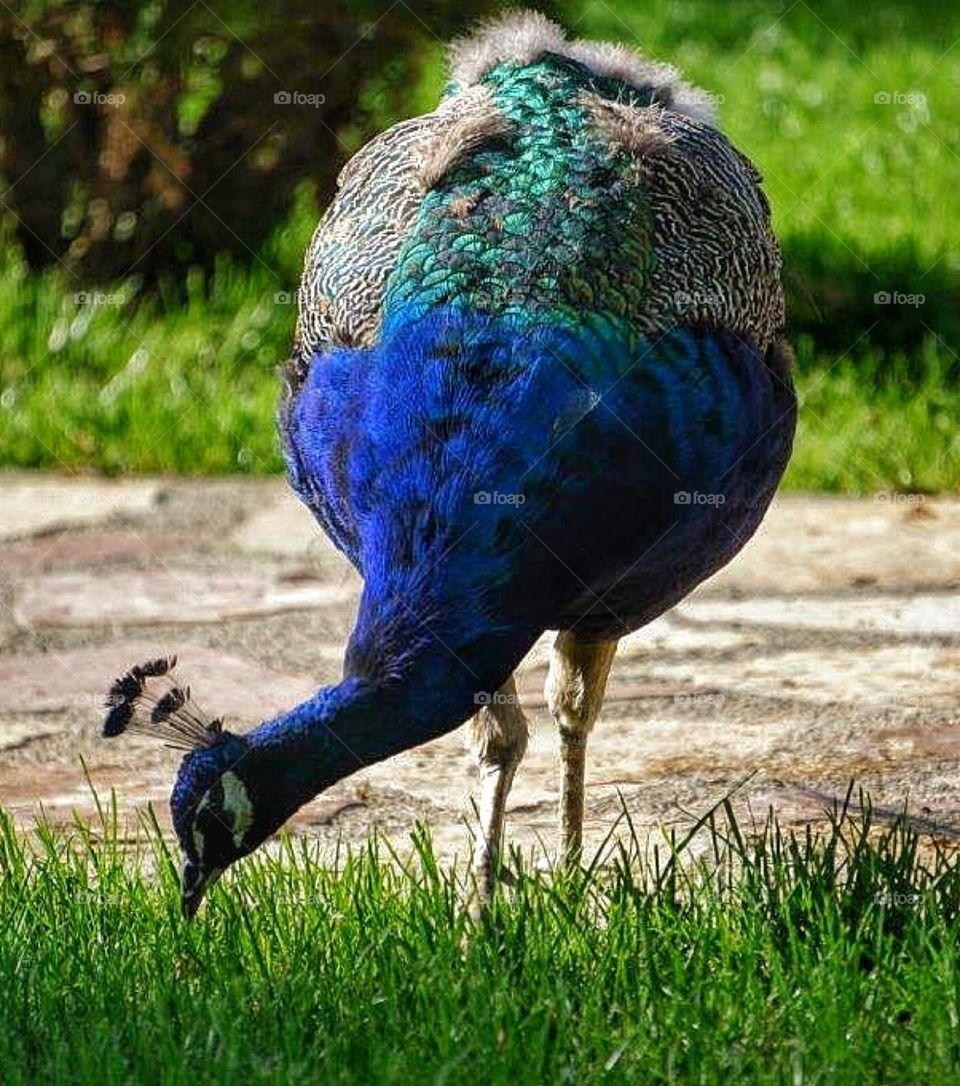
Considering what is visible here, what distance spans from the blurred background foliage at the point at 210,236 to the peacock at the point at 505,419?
2.56 metres

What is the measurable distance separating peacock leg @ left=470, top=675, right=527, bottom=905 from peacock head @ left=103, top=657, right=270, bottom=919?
666 millimetres

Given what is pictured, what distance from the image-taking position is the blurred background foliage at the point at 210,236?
6539mm

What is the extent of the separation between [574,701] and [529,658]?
1.00 m

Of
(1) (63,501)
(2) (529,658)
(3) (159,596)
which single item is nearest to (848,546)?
(2) (529,658)

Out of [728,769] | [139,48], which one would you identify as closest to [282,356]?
[139,48]

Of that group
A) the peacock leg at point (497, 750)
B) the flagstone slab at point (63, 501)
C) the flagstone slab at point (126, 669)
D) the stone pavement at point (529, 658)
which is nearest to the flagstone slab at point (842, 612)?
the stone pavement at point (529, 658)

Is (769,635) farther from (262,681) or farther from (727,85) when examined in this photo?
(727,85)

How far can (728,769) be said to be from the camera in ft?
14.0

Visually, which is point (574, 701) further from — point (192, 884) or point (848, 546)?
point (848, 546)

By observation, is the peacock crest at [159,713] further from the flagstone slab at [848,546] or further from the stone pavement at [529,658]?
the flagstone slab at [848,546]

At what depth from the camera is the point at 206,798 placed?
10.5ft

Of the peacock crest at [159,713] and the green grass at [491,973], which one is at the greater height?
the peacock crest at [159,713]

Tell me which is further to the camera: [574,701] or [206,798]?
A: [574,701]

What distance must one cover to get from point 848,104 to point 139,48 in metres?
3.75
